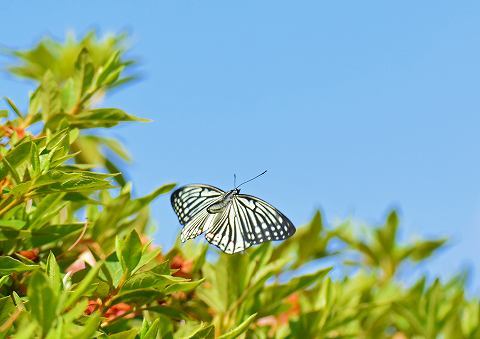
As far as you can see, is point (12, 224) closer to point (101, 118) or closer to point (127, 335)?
point (127, 335)

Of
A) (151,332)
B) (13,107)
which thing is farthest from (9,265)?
(13,107)

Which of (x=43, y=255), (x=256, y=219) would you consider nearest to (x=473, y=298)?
(x=256, y=219)

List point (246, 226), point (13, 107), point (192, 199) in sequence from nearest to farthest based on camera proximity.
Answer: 1. point (13, 107)
2. point (246, 226)
3. point (192, 199)

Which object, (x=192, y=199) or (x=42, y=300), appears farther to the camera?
(x=192, y=199)

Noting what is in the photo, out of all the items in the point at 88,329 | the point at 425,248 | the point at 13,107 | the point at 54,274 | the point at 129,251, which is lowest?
the point at 88,329

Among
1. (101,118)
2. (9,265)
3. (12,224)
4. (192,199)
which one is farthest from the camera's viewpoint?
(192,199)

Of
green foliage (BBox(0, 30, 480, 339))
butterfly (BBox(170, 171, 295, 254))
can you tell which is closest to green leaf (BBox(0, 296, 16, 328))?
green foliage (BBox(0, 30, 480, 339))

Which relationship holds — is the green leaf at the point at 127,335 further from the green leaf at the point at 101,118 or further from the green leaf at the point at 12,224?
the green leaf at the point at 101,118
